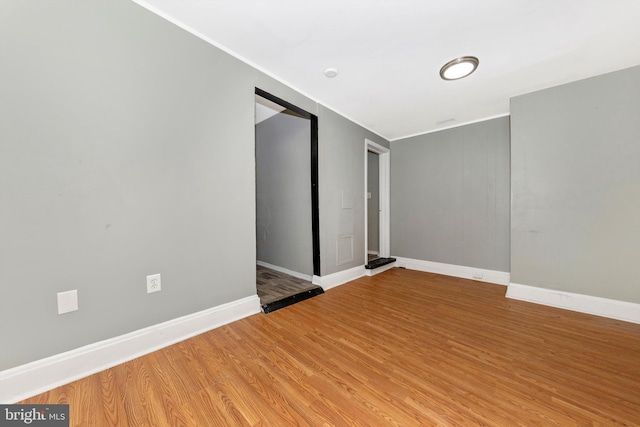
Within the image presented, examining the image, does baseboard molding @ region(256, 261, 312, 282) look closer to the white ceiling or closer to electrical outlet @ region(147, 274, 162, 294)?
electrical outlet @ region(147, 274, 162, 294)

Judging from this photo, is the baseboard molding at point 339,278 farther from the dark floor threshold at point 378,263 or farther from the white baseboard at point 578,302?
the white baseboard at point 578,302

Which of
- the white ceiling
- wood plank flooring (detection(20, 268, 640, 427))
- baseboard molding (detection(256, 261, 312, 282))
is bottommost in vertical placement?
wood plank flooring (detection(20, 268, 640, 427))

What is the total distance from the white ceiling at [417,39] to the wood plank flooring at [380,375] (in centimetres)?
253

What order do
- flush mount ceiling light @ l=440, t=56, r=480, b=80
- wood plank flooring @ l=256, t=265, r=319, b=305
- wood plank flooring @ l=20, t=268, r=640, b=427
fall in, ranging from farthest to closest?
1. wood plank flooring @ l=256, t=265, r=319, b=305
2. flush mount ceiling light @ l=440, t=56, r=480, b=80
3. wood plank flooring @ l=20, t=268, r=640, b=427

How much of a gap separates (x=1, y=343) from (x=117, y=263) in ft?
1.90

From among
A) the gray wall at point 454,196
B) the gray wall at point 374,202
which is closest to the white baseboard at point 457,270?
the gray wall at point 454,196

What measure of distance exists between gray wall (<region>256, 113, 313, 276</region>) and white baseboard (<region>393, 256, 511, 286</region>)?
6.96 ft

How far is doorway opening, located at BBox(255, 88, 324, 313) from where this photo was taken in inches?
118

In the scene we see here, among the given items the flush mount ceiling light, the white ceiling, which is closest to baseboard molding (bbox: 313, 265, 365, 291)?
the white ceiling

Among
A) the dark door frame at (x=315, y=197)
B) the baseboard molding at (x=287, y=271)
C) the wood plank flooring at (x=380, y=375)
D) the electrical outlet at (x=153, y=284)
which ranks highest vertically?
the dark door frame at (x=315, y=197)

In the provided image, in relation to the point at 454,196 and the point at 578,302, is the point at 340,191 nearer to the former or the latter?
the point at 454,196

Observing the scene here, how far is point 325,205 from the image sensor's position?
317cm

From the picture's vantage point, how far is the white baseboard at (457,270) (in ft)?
11.1

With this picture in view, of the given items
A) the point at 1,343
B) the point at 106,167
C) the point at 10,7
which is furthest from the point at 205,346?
the point at 10,7
